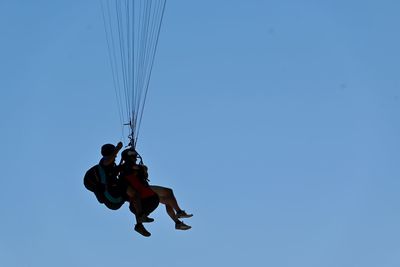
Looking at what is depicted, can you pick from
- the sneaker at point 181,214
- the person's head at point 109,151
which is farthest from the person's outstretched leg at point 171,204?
the person's head at point 109,151

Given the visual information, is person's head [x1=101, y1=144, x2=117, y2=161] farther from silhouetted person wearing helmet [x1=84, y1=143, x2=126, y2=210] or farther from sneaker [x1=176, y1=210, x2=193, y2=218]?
sneaker [x1=176, y1=210, x2=193, y2=218]

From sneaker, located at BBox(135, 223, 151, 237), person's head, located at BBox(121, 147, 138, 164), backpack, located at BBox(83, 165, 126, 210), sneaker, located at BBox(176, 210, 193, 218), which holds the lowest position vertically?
sneaker, located at BBox(135, 223, 151, 237)

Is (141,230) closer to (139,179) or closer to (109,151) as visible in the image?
(139,179)

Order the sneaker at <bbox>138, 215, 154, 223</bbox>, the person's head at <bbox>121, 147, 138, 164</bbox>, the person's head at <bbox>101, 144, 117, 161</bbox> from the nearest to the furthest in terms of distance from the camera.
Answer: the person's head at <bbox>101, 144, 117, 161</bbox>, the person's head at <bbox>121, 147, 138, 164</bbox>, the sneaker at <bbox>138, 215, 154, 223</bbox>

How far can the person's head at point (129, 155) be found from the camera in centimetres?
2489

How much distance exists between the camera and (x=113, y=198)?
2498cm

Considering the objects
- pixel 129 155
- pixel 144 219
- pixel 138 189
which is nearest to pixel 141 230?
pixel 144 219

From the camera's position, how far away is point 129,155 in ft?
81.7

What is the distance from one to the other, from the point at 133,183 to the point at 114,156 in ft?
2.01

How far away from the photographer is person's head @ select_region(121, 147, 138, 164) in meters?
24.9

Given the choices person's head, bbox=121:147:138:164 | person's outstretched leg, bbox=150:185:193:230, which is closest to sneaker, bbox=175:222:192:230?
person's outstretched leg, bbox=150:185:193:230

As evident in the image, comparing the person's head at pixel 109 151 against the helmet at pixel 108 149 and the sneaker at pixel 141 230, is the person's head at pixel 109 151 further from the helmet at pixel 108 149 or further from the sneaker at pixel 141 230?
the sneaker at pixel 141 230

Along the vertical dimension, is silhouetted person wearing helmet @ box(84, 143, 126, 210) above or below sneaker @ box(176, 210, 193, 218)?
above

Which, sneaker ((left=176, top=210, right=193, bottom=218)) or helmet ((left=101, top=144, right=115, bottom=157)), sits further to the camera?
sneaker ((left=176, top=210, right=193, bottom=218))
